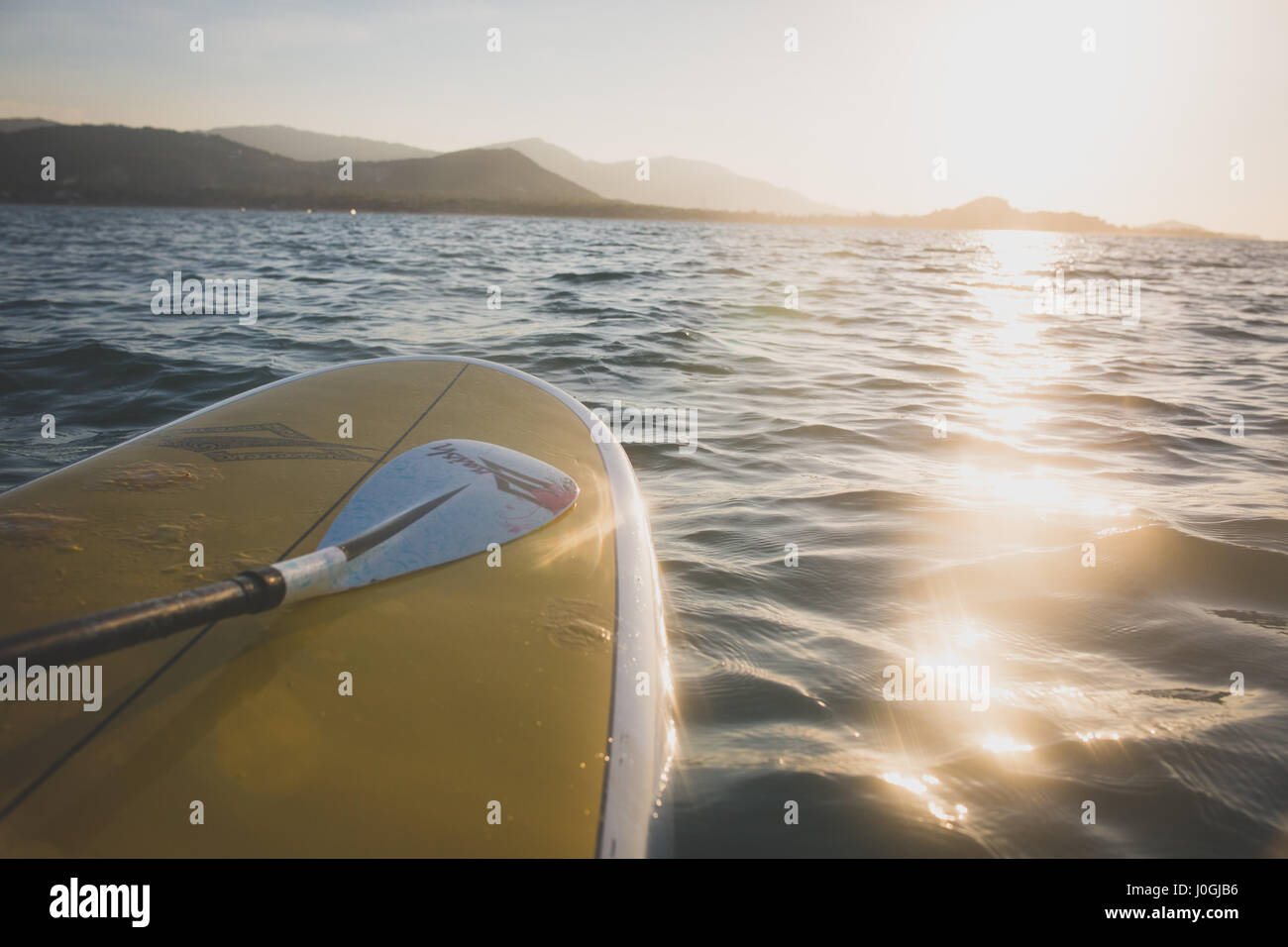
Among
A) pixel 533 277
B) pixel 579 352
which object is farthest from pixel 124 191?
pixel 579 352

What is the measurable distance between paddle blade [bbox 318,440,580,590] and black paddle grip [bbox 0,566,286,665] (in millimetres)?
343

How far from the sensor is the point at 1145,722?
1.87 meters

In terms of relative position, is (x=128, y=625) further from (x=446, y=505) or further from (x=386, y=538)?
(x=446, y=505)

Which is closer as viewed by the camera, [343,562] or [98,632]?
[98,632]

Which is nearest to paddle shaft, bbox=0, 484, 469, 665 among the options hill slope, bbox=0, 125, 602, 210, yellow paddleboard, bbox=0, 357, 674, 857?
yellow paddleboard, bbox=0, 357, 674, 857

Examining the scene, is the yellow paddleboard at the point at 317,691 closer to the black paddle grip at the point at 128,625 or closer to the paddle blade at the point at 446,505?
the paddle blade at the point at 446,505

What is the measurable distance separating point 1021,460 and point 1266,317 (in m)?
10.3

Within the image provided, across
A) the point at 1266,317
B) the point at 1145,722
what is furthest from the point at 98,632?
the point at 1266,317

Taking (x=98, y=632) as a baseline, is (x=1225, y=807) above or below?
below

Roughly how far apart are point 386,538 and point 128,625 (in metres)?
0.82

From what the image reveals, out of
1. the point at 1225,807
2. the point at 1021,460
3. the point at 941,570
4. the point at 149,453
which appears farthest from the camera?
the point at 1021,460
